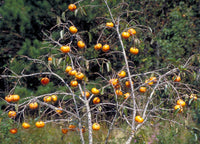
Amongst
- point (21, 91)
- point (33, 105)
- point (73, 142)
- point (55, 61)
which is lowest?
point (73, 142)

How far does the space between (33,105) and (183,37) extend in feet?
14.1

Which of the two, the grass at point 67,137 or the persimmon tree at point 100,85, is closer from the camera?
the persimmon tree at point 100,85

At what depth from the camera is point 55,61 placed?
2039 millimetres

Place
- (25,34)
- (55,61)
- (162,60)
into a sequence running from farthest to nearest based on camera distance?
(162,60) < (25,34) < (55,61)

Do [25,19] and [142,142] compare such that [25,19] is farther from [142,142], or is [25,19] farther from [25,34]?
[142,142]

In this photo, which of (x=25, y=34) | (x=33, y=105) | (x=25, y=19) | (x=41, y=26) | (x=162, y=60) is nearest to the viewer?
(x=33, y=105)

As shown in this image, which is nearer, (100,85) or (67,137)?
(100,85)

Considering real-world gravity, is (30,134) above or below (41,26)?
below

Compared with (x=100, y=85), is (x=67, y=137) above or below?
below

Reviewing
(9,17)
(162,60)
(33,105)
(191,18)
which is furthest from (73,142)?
(191,18)

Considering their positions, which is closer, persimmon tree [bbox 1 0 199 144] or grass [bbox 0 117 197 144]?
persimmon tree [bbox 1 0 199 144]

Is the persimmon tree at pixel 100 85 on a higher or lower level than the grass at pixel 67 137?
higher

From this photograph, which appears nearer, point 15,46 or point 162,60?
point 15,46

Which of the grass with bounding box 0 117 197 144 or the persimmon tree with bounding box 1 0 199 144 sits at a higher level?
the persimmon tree with bounding box 1 0 199 144
